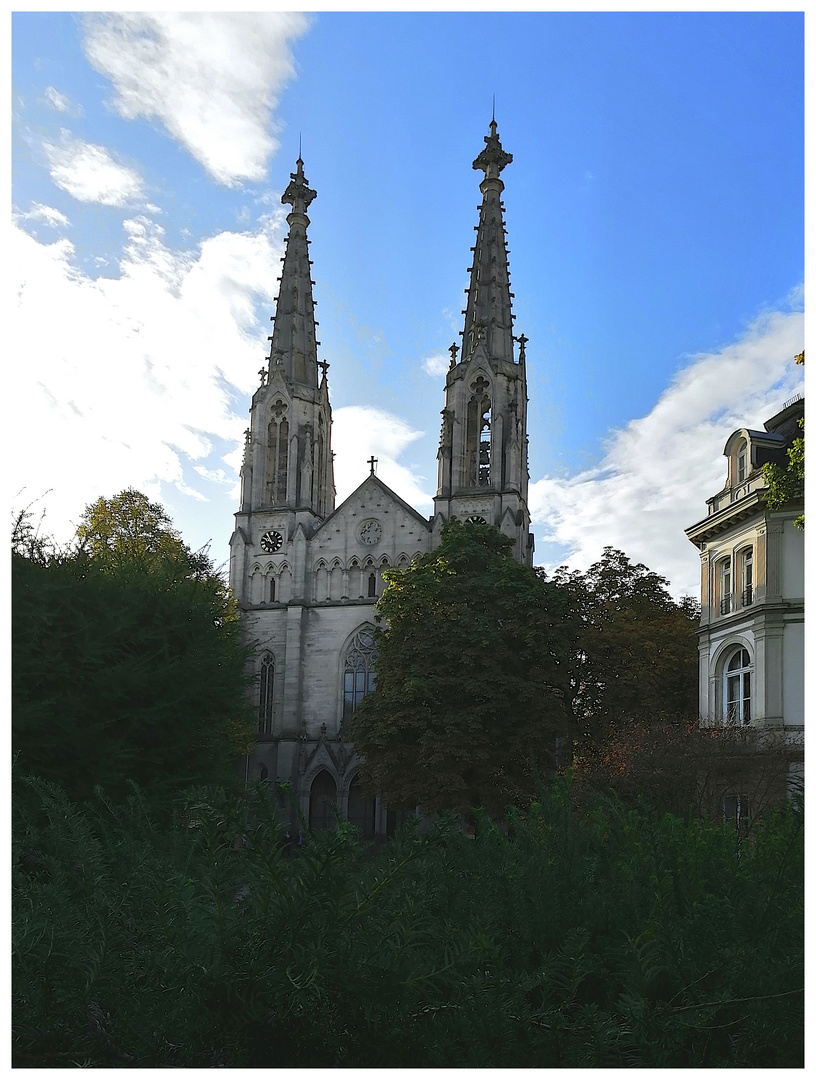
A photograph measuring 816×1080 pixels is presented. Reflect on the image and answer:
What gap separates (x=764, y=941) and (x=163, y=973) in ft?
7.30

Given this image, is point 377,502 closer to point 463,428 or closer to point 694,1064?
point 463,428

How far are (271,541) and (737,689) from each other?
27.5m

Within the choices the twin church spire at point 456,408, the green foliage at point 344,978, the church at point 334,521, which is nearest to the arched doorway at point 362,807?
the church at point 334,521

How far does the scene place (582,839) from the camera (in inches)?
203

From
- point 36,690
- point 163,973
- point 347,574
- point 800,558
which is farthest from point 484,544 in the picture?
point 163,973

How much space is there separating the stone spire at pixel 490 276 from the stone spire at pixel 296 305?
913cm

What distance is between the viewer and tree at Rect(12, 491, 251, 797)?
12586 millimetres

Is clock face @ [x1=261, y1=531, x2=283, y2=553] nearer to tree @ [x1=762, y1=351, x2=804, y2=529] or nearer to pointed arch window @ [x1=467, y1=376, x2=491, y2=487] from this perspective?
pointed arch window @ [x1=467, y1=376, x2=491, y2=487]

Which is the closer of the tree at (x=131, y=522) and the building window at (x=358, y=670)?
the tree at (x=131, y=522)

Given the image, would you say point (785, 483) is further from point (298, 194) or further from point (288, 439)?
point (298, 194)

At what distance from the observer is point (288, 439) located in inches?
1969

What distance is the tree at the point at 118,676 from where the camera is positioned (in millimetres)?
→ 12586

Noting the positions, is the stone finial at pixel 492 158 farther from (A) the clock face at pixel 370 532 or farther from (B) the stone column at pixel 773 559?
(B) the stone column at pixel 773 559

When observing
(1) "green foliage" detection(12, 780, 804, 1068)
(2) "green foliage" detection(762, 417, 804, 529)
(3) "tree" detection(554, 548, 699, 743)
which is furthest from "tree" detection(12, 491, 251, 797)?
(3) "tree" detection(554, 548, 699, 743)
